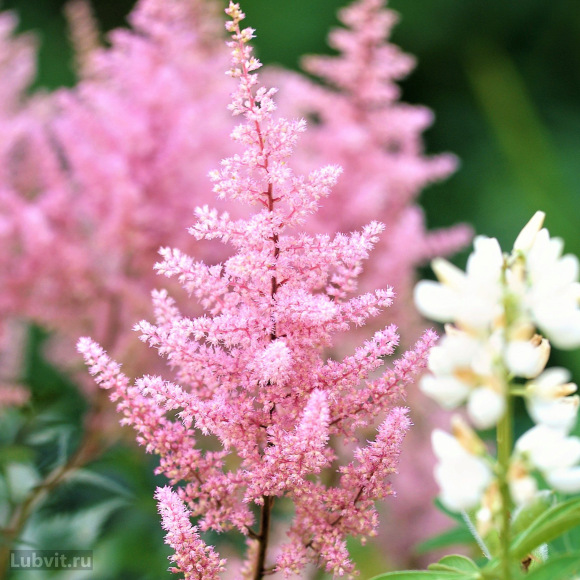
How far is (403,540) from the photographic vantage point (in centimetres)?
100

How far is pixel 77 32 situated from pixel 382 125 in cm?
40

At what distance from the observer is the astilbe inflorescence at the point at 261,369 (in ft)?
1.36

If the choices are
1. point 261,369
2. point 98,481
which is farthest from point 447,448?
point 98,481

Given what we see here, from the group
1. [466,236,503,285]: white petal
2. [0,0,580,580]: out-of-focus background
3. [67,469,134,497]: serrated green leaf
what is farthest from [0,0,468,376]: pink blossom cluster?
[0,0,580,580]: out-of-focus background

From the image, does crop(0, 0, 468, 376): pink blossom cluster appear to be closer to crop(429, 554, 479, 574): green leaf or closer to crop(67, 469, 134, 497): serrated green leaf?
crop(67, 469, 134, 497): serrated green leaf

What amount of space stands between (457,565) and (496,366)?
154 millimetres

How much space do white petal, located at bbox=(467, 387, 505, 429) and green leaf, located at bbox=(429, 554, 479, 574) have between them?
0.11m

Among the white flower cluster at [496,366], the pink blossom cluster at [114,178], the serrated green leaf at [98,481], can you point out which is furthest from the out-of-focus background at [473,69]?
the white flower cluster at [496,366]

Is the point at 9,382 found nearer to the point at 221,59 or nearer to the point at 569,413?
the point at 221,59

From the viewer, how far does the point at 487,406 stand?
304mm

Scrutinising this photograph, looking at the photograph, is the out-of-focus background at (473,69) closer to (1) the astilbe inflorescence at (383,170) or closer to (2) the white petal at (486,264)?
(1) the astilbe inflorescence at (383,170)

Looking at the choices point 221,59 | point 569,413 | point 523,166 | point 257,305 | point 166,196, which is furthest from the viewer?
point 523,166

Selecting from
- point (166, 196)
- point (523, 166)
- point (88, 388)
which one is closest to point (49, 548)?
point (88, 388)

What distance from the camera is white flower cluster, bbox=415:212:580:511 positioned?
31 centimetres
